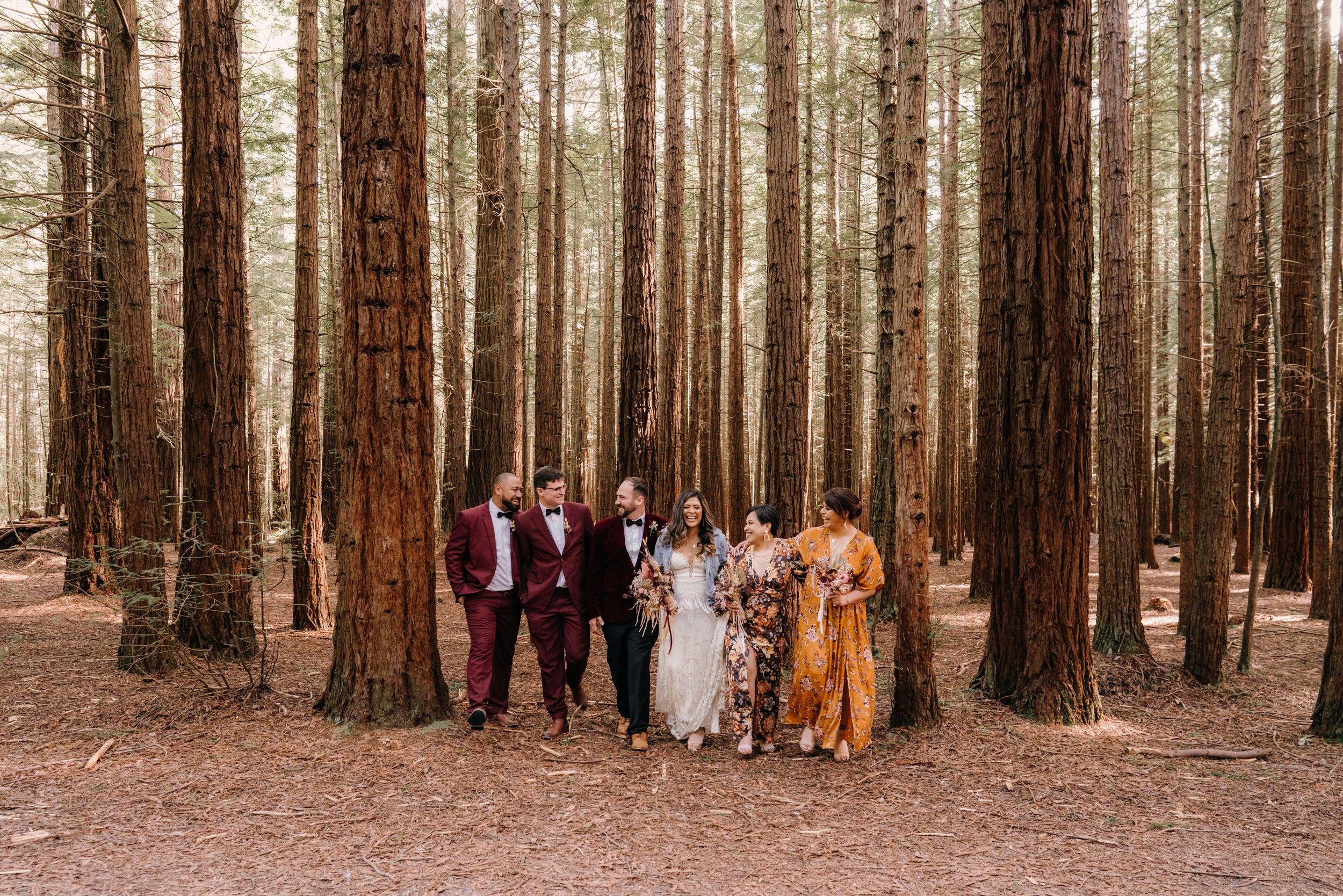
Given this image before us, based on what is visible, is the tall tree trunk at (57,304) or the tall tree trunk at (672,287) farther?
the tall tree trunk at (57,304)

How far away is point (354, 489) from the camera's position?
5695 millimetres

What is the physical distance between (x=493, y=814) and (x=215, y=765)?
1956 mm

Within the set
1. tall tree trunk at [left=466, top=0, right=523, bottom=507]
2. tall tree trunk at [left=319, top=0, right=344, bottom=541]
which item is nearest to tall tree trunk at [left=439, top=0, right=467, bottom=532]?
tall tree trunk at [left=466, top=0, right=523, bottom=507]

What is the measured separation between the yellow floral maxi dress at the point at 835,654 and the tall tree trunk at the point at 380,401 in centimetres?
271

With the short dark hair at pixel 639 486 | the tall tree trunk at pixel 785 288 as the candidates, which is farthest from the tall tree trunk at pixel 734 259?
the short dark hair at pixel 639 486

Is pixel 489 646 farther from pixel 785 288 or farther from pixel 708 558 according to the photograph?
pixel 785 288

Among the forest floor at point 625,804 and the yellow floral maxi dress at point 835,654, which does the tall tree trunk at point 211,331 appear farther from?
the yellow floral maxi dress at point 835,654

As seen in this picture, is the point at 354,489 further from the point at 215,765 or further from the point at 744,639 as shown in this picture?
the point at 744,639

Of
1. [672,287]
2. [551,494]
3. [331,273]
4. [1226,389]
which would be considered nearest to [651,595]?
[551,494]

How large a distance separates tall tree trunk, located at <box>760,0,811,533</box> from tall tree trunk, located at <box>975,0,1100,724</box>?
7.39 feet

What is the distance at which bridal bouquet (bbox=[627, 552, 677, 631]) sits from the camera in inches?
227

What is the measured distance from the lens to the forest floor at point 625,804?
12.2 ft

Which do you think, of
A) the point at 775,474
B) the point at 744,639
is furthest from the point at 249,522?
the point at 775,474

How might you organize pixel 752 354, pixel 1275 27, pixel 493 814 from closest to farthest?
1. pixel 493 814
2. pixel 1275 27
3. pixel 752 354
